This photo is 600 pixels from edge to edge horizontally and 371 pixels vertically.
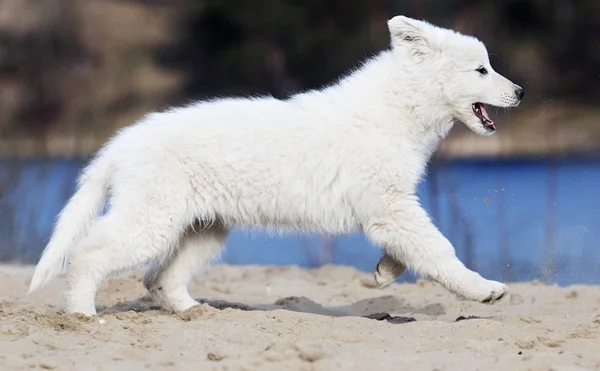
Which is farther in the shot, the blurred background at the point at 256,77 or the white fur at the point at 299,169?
the blurred background at the point at 256,77

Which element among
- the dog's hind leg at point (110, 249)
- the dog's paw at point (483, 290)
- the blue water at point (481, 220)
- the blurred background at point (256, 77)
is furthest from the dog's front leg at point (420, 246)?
the blurred background at point (256, 77)

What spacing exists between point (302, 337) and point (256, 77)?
228 inches

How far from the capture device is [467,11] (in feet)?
32.8

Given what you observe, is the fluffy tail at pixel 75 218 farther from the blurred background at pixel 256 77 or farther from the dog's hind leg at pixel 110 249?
the blurred background at pixel 256 77

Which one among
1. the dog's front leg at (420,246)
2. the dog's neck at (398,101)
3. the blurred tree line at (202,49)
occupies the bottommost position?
the dog's front leg at (420,246)

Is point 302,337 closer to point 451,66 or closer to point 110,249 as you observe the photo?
point 110,249

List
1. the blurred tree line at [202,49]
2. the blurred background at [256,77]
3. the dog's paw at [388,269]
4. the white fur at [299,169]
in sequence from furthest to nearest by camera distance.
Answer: the blurred tree line at [202,49]
the blurred background at [256,77]
the dog's paw at [388,269]
the white fur at [299,169]

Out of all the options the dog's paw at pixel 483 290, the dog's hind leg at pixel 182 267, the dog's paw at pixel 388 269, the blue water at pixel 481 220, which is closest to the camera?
the dog's paw at pixel 483 290

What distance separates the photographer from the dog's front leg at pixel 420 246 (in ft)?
17.2

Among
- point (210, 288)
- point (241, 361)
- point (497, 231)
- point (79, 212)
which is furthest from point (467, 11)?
point (241, 361)

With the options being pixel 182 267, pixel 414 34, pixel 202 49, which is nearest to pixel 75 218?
pixel 182 267

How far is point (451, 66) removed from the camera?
5.69 meters

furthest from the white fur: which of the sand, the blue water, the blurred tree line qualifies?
the blurred tree line

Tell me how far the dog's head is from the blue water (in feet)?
8.12
